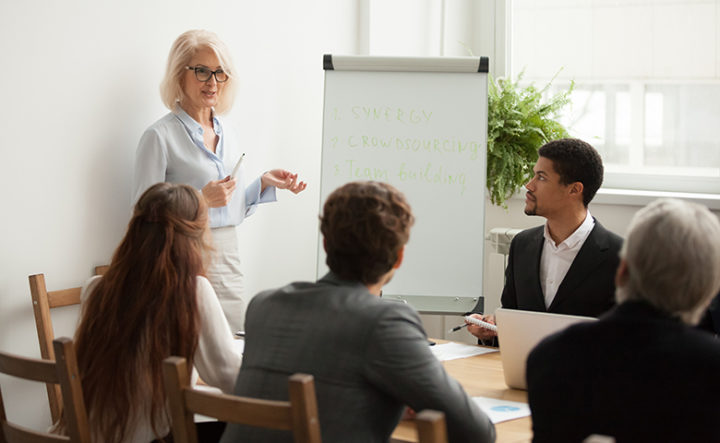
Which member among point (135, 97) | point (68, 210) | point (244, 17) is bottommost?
point (68, 210)

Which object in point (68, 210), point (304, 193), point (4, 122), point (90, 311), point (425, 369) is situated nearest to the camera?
point (425, 369)

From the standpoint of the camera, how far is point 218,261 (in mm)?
3020

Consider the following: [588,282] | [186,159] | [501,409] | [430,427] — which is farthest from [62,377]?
[588,282]

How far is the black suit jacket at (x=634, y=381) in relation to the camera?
1.27m

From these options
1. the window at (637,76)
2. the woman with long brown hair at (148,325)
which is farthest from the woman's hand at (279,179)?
the window at (637,76)

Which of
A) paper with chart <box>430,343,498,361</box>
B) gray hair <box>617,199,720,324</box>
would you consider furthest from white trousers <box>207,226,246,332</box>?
gray hair <box>617,199,720,324</box>

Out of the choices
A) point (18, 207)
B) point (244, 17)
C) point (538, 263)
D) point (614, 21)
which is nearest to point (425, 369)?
point (538, 263)

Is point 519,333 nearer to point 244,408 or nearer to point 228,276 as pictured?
point 244,408

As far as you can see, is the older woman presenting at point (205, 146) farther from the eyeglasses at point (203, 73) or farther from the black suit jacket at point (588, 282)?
the black suit jacket at point (588, 282)

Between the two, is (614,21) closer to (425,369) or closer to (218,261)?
(218,261)

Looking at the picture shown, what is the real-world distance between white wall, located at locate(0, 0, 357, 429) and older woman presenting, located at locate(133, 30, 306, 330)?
132mm

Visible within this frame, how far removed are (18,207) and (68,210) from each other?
0.21 meters

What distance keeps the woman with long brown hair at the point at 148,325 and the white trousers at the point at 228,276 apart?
1090 mm

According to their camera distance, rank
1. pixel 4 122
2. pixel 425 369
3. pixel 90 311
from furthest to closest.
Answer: pixel 4 122
pixel 90 311
pixel 425 369
